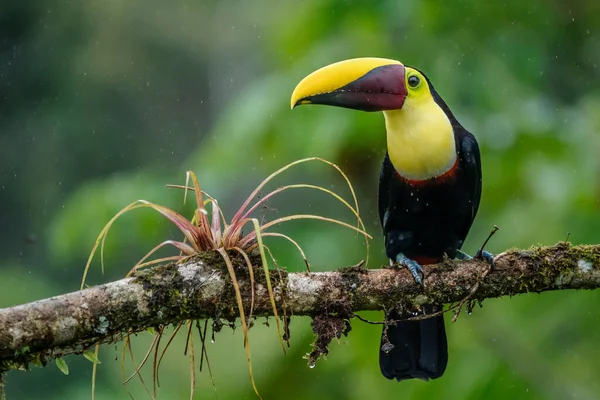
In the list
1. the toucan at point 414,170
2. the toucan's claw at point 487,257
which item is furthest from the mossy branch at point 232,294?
the toucan at point 414,170

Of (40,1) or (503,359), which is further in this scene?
(40,1)

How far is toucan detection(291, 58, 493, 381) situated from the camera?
134 inches

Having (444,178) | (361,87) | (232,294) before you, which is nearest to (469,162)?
(444,178)

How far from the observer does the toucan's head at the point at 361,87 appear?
3.38 metres

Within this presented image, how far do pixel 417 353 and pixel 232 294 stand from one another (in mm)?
1355

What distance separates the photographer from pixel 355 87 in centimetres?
342

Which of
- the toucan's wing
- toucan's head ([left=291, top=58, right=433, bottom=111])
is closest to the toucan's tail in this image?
the toucan's wing

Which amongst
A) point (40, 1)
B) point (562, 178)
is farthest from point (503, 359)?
point (40, 1)

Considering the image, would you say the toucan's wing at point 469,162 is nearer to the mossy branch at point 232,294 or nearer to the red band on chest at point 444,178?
the red band on chest at point 444,178

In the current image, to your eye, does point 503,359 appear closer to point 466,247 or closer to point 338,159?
point 466,247

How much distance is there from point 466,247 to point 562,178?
946mm

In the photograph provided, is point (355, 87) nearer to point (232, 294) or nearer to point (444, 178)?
point (444, 178)

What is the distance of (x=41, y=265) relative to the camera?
995 centimetres

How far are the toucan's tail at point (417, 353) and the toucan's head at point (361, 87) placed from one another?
0.89 m
